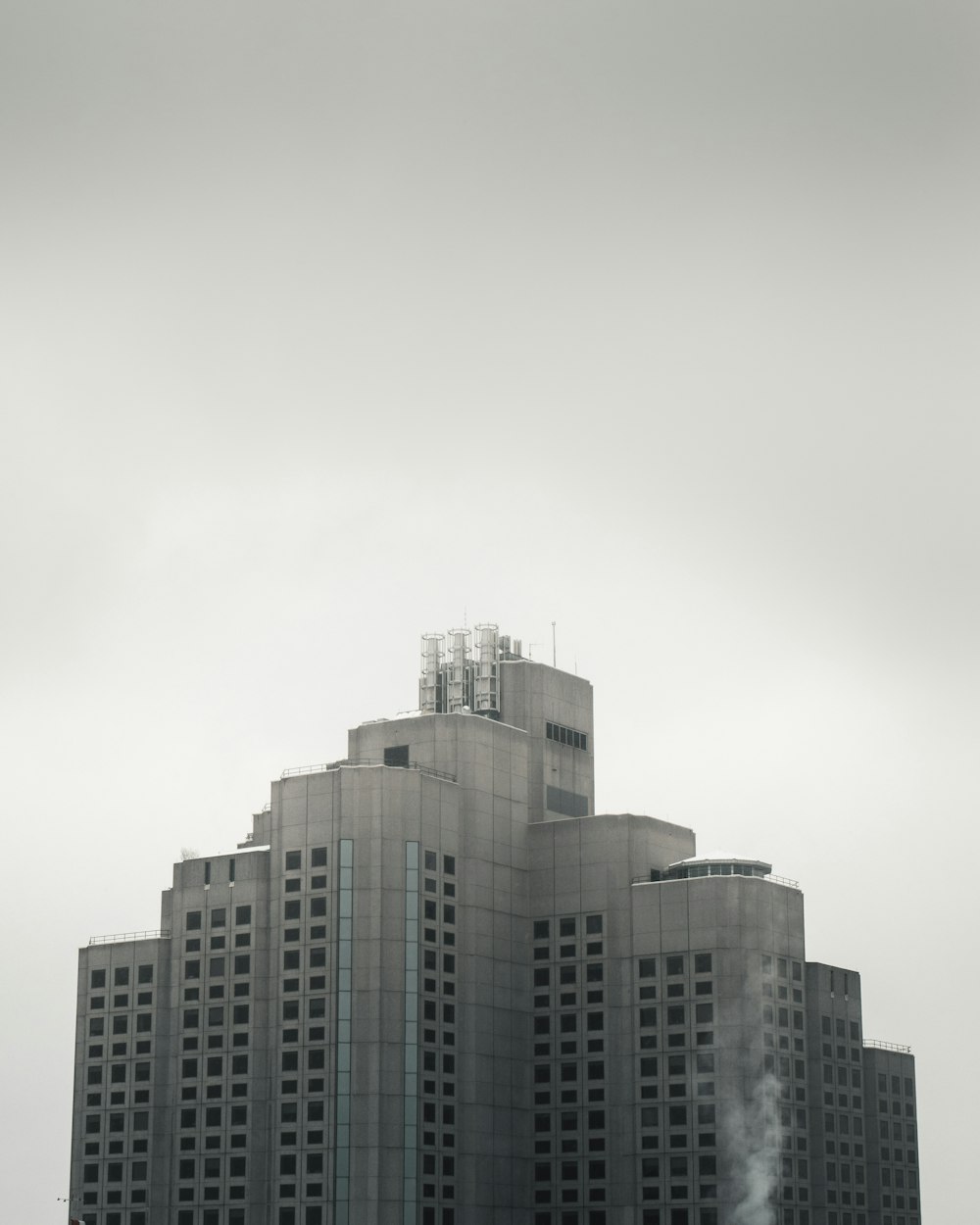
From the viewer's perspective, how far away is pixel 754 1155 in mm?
195625

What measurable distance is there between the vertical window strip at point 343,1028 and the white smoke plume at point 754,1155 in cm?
3477

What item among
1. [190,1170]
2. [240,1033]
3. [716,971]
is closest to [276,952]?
[240,1033]

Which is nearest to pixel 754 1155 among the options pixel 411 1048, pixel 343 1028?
pixel 411 1048

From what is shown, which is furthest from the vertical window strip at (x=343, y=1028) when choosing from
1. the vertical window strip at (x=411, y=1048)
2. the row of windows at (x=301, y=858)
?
the vertical window strip at (x=411, y=1048)

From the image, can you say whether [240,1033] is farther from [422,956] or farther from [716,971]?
[716,971]

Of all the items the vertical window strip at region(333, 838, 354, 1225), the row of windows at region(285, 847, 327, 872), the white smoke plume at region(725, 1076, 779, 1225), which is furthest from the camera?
the row of windows at region(285, 847, 327, 872)

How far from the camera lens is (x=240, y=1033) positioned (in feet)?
651

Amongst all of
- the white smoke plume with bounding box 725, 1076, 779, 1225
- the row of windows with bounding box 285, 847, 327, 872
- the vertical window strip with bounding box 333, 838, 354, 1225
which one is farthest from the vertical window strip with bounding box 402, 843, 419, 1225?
the white smoke plume with bounding box 725, 1076, 779, 1225

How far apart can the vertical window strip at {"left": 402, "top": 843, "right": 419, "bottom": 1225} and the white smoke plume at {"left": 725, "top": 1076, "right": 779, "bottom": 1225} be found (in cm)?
2869

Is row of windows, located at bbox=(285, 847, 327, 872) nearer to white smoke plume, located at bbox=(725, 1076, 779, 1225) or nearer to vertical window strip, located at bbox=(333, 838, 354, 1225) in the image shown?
vertical window strip, located at bbox=(333, 838, 354, 1225)

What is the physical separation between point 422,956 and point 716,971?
27258 mm

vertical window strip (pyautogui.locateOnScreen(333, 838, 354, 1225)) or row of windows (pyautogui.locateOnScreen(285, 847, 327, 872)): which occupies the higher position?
row of windows (pyautogui.locateOnScreen(285, 847, 327, 872))

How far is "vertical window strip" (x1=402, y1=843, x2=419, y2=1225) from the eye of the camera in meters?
188

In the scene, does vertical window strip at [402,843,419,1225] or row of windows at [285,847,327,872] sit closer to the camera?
vertical window strip at [402,843,419,1225]
